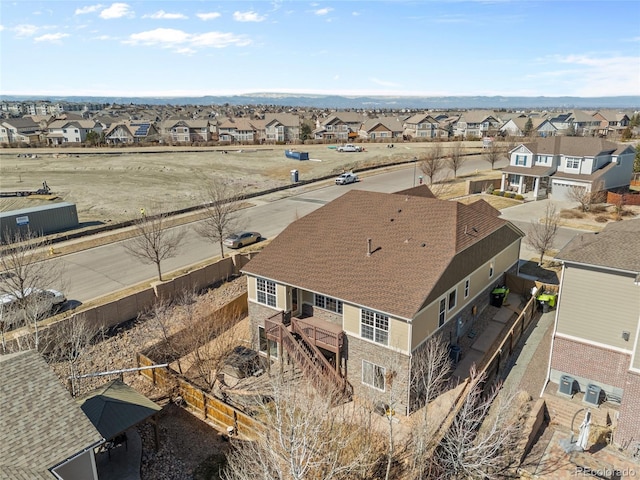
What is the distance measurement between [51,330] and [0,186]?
60.4 m

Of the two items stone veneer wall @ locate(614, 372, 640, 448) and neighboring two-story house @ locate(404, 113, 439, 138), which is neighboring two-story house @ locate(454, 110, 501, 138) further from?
stone veneer wall @ locate(614, 372, 640, 448)

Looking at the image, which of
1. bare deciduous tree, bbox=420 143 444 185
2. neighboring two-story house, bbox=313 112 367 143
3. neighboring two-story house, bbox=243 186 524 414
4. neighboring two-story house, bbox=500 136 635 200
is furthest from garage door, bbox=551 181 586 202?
neighboring two-story house, bbox=313 112 367 143

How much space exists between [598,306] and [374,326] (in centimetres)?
1040

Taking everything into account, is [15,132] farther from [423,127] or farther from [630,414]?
[630,414]

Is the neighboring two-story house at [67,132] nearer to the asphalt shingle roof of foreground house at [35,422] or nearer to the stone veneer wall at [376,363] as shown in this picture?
the stone veneer wall at [376,363]

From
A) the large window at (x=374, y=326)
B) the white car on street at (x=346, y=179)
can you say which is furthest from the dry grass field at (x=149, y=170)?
the large window at (x=374, y=326)

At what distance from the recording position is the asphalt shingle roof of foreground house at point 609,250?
20.5m

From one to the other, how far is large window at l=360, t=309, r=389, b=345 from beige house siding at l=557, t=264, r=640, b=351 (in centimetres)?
858

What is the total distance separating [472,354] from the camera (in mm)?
26000

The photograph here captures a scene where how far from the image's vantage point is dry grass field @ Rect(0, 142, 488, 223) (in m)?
63.6

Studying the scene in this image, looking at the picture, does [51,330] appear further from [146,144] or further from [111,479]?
[146,144]

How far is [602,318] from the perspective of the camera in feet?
70.7

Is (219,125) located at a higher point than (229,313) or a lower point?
higher

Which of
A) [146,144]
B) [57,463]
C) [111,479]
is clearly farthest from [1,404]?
[146,144]
